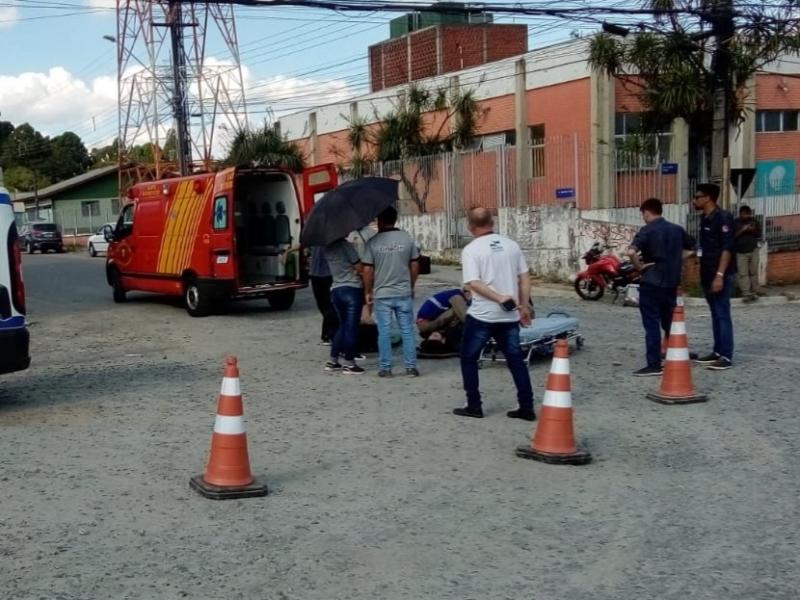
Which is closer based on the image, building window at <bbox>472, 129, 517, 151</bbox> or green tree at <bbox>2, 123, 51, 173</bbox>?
building window at <bbox>472, 129, 517, 151</bbox>

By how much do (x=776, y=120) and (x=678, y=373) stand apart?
24815mm

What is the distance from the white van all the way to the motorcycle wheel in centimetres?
1166

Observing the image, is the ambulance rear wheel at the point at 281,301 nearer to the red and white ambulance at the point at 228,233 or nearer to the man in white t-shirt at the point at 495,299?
the red and white ambulance at the point at 228,233

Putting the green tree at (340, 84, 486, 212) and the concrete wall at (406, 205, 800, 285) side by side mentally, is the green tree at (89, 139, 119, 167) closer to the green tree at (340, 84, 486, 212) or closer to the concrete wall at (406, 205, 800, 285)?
the green tree at (340, 84, 486, 212)

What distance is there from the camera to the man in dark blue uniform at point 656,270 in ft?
31.7

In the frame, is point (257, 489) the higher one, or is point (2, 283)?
point (2, 283)

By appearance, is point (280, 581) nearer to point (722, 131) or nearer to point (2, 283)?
point (2, 283)

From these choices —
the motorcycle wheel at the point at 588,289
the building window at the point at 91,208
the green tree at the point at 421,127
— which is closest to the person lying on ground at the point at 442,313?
the motorcycle wheel at the point at 588,289

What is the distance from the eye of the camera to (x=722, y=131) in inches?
704

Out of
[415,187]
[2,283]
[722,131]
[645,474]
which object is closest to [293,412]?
[2,283]

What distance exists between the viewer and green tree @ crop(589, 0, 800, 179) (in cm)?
1662

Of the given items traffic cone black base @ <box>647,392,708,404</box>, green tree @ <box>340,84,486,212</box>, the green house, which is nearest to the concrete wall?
green tree @ <box>340,84,486,212</box>

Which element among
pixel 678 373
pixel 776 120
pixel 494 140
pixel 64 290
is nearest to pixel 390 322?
pixel 678 373

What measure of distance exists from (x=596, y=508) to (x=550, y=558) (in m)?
0.91
